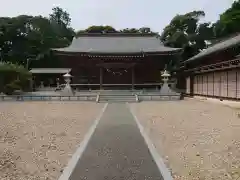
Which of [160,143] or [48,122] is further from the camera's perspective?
[48,122]

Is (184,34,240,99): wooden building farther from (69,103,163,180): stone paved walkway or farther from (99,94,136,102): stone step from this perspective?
(69,103,163,180): stone paved walkway

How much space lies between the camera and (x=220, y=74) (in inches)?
1131

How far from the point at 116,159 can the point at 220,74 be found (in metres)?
23.4

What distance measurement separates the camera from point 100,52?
35.6m

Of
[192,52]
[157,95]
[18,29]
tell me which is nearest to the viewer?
[157,95]

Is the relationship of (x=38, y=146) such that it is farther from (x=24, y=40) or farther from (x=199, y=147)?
(x=24, y=40)

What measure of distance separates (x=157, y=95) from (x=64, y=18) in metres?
89.0

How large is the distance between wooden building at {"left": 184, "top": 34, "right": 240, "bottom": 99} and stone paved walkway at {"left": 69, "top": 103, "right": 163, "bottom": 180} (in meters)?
16.3

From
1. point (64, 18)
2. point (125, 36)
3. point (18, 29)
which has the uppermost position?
point (64, 18)

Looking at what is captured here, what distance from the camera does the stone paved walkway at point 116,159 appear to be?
598cm

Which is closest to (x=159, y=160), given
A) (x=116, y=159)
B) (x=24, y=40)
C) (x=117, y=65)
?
(x=116, y=159)

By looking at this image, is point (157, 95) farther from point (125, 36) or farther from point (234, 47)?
point (125, 36)

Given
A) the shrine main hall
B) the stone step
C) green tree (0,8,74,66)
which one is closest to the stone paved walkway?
the stone step

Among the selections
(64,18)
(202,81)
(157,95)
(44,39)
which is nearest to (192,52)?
(202,81)
